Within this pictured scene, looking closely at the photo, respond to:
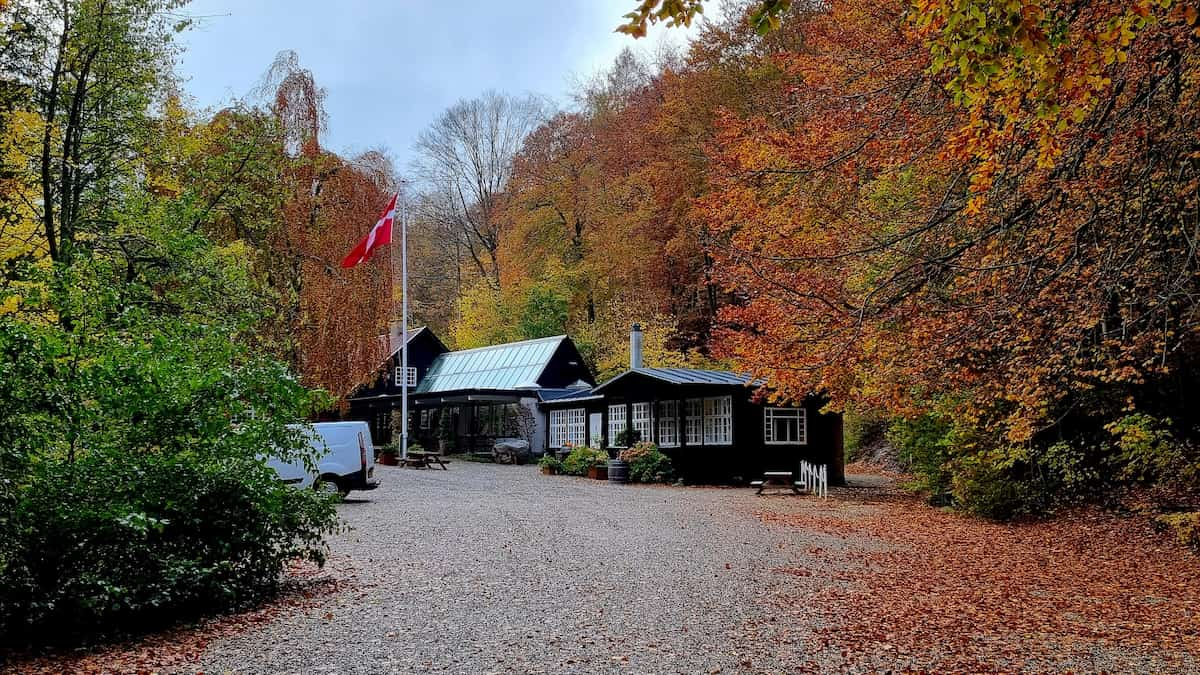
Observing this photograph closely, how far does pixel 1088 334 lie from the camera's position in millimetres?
11125

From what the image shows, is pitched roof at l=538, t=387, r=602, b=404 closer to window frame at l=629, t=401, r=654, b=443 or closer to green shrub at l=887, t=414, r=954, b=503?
window frame at l=629, t=401, r=654, b=443

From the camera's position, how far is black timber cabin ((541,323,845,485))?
22375 mm

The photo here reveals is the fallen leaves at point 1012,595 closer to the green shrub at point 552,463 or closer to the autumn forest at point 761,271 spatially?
the autumn forest at point 761,271

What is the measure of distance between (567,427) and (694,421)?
27.9ft

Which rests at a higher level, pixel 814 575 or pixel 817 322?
pixel 817 322

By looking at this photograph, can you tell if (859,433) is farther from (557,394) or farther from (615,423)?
(557,394)

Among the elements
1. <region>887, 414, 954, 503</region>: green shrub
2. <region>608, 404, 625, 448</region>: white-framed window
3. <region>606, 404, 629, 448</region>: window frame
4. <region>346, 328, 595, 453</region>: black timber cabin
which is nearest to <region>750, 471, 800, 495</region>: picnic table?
<region>887, 414, 954, 503</region>: green shrub

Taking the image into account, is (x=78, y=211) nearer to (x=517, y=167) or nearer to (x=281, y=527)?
(x=281, y=527)

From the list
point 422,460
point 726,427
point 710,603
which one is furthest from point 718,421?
point 710,603

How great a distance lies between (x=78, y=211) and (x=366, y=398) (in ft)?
81.5

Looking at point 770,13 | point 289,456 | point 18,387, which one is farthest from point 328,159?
point 770,13

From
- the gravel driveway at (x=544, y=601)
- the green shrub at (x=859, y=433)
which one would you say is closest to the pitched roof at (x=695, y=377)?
the gravel driveway at (x=544, y=601)

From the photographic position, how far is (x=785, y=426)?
898 inches

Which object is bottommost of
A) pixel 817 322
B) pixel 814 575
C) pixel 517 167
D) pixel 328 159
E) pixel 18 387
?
pixel 814 575
